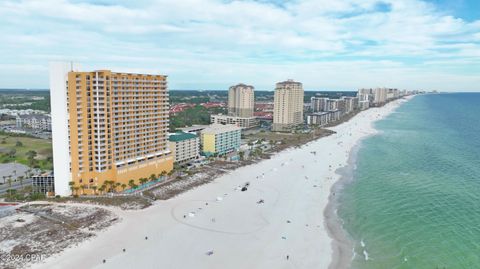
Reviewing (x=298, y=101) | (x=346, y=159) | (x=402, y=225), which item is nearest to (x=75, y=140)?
(x=402, y=225)

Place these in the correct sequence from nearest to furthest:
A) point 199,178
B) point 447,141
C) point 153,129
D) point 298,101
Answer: point 153,129 → point 199,178 → point 447,141 → point 298,101

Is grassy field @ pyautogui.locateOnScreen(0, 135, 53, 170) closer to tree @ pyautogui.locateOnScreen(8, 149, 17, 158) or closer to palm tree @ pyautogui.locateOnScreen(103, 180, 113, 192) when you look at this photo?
tree @ pyautogui.locateOnScreen(8, 149, 17, 158)

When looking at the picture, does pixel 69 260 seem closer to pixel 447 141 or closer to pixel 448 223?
pixel 448 223

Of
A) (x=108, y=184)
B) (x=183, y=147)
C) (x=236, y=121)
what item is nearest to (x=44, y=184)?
(x=108, y=184)

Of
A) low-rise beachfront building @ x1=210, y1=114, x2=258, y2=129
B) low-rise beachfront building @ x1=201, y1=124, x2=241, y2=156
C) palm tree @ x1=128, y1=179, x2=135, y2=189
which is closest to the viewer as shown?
palm tree @ x1=128, y1=179, x2=135, y2=189

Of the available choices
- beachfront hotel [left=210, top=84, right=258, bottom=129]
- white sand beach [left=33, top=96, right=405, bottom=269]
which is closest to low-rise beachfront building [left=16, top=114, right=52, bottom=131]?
beachfront hotel [left=210, top=84, right=258, bottom=129]

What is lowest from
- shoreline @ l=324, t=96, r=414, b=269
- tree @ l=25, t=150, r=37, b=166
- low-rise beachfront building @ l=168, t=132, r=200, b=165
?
shoreline @ l=324, t=96, r=414, b=269
